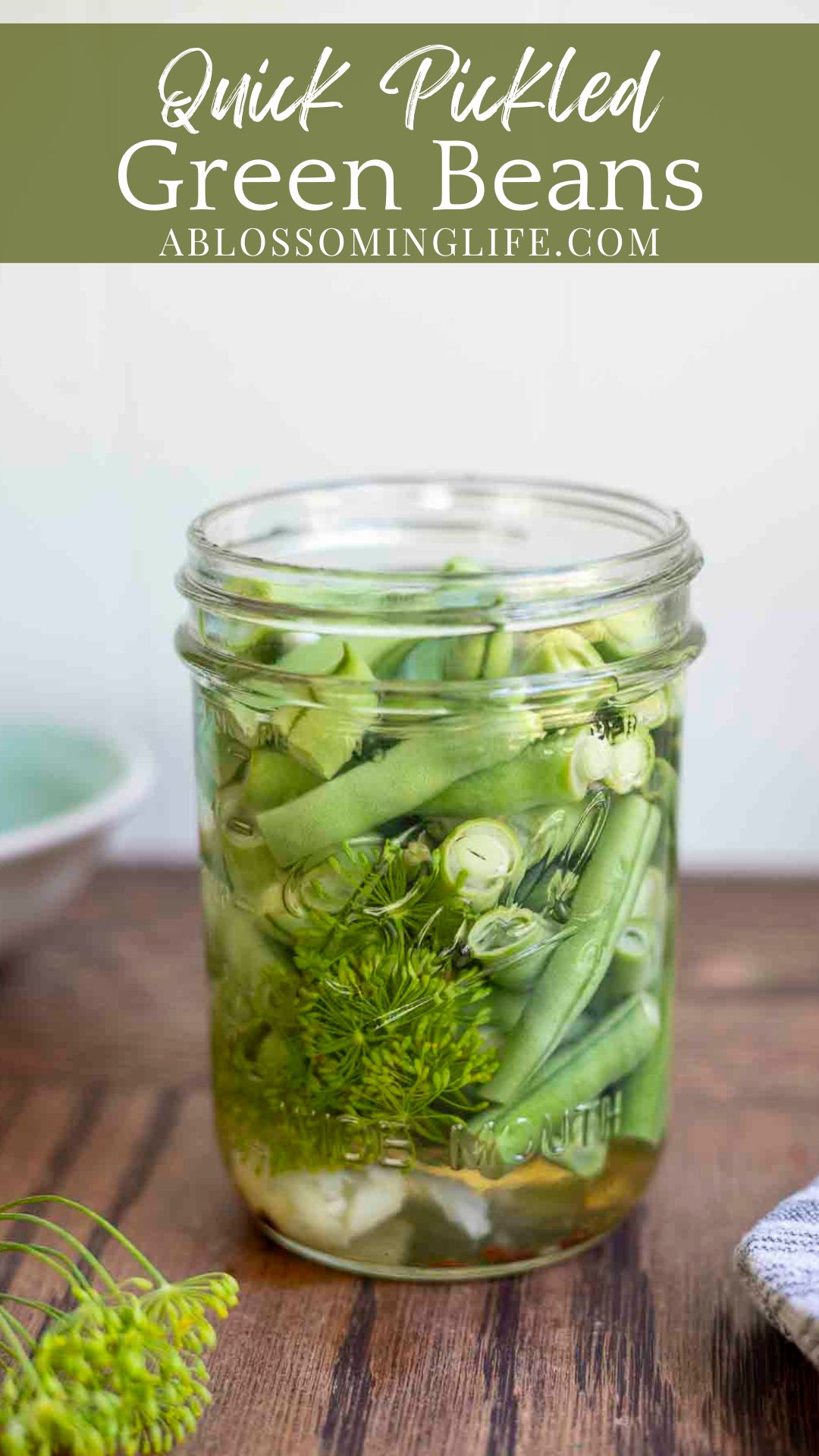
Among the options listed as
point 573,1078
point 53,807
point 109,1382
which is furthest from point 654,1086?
point 53,807

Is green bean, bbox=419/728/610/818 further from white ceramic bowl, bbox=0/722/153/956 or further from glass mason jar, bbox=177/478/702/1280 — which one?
white ceramic bowl, bbox=0/722/153/956

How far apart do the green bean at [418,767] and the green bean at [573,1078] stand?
0.10m

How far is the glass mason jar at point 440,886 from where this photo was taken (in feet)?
1.97

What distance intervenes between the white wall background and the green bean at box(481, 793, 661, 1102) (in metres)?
0.41

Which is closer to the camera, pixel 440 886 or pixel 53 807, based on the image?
pixel 440 886

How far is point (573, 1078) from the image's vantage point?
64cm

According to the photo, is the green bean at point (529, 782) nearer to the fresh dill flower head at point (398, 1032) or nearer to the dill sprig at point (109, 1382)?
the fresh dill flower head at point (398, 1032)

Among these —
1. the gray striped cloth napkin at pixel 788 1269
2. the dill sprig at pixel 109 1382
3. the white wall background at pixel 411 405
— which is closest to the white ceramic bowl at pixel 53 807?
the white wall background at pixel 411 405

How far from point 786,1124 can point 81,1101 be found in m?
0.34

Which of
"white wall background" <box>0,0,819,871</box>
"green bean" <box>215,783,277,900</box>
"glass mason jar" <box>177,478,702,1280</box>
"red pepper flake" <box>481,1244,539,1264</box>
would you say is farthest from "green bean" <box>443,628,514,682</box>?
"white wall background" <box>0,0,819,871</box>

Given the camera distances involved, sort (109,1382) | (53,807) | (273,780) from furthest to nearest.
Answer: (53,807) < (273,780) < (109,1382)

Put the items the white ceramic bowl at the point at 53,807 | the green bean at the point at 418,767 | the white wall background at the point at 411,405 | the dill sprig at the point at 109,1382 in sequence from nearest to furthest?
the dill sprig at the point at 109,1382, the green bean at the point at 418,767, the white ceramic bowl at the point at 53,807, the white wall background at the point at 411,405

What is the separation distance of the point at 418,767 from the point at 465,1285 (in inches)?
8.6

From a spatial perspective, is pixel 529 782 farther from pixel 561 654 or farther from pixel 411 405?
pixel 411 405
